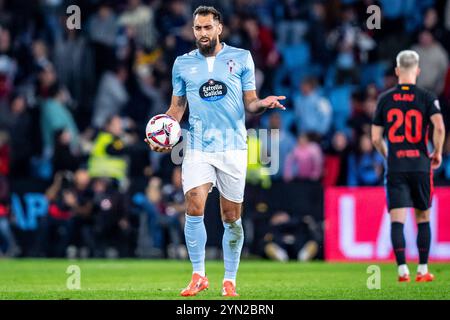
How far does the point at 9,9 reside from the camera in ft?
80.1

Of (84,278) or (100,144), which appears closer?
(84,278)

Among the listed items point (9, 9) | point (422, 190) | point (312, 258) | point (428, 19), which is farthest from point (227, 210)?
point (9, 9)

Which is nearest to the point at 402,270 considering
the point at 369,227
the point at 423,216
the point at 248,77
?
the point at 423,216

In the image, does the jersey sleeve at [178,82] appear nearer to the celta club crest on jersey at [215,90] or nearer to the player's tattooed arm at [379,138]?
the celta club crest on jersey at [215,90]

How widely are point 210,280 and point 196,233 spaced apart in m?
2.83

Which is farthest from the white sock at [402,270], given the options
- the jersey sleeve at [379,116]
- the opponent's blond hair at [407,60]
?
the opponent's blond hair at [407,60]

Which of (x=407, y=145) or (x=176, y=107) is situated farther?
(x=407, y=145)

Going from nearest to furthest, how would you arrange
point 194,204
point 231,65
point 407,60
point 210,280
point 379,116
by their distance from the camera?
point 194,204 < point 231,65 < point 407,60 < point 379,116 < point 210,280

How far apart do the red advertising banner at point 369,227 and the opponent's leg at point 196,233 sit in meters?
7.55

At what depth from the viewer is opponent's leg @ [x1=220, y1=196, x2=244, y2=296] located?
1076 centimetres

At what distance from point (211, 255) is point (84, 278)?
597cm

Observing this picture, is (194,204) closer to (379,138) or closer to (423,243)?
(379,138)

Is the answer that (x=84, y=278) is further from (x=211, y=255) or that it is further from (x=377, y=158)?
(x=377, y=158)

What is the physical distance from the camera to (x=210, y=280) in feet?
44.5
